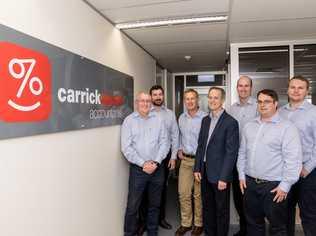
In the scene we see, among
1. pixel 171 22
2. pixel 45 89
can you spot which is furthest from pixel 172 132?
pixel 45 89

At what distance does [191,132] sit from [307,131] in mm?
1296

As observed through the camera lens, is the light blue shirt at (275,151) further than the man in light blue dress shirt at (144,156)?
No

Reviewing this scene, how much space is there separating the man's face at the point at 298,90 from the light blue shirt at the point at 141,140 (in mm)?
1406

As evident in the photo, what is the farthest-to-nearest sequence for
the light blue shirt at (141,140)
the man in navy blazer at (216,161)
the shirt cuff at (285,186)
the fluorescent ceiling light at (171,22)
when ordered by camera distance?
1. the light blue shirt at (141,140)
2. the fluorescent ceiling light at (171,22)
3. the man in navy blazer at (216,161)
4. the shirt cuff at (285,186)

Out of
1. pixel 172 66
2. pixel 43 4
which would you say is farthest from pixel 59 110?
pixel 172 66

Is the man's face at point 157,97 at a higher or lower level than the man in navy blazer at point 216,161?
higher

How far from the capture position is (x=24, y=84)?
5.62 feet

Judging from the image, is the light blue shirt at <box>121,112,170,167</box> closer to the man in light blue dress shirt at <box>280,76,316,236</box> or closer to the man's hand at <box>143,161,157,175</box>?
the man's hand at <box>143,161,157,175</box>

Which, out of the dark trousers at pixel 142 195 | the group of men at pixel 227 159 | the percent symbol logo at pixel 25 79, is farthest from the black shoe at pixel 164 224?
the percent symbol logo at pixel 25 79

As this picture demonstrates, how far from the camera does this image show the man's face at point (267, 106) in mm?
2488

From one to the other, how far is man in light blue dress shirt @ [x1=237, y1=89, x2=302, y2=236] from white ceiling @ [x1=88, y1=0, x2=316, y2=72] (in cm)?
90

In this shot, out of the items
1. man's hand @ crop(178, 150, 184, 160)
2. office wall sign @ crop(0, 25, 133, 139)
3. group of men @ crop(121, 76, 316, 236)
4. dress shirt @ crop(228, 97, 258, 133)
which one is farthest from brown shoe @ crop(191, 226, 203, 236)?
office wall sign @ crop(0, 25, 133, 139)

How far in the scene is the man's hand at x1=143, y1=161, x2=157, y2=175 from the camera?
3.17 metres

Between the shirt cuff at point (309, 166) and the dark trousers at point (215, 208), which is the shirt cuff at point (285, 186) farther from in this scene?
the dark trousers at point (215, 208)
